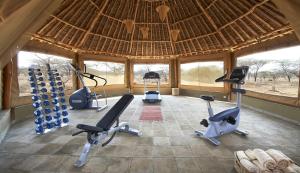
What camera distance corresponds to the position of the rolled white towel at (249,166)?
222 centimetres

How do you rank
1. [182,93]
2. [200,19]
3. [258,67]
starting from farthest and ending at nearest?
[182,93], [200,19], [258,67]

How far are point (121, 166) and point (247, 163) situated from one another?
1.87m

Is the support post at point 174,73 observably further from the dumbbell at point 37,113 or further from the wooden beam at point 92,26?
the dumbbell at point 37,113

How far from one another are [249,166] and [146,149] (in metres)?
1.76

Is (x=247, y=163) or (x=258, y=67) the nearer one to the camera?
(x=247, y=163)

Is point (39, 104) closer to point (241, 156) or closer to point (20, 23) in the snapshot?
point (20, 23)

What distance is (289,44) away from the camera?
18.6 ft

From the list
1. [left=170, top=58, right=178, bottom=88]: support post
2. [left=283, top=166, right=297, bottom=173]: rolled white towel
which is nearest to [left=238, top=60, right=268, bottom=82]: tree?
[left=170, top=58, right=178, bottom=88]: support post

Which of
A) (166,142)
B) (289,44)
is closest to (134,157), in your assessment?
(166,142)

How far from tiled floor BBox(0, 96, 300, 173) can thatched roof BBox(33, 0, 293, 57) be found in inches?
152

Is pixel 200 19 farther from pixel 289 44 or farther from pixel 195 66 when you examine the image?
pixel 289 44

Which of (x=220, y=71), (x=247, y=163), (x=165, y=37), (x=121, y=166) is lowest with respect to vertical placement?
(x=121, y=166)

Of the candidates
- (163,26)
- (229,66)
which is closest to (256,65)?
(229,66)

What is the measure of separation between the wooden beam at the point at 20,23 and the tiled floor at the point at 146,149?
5.78 ft
